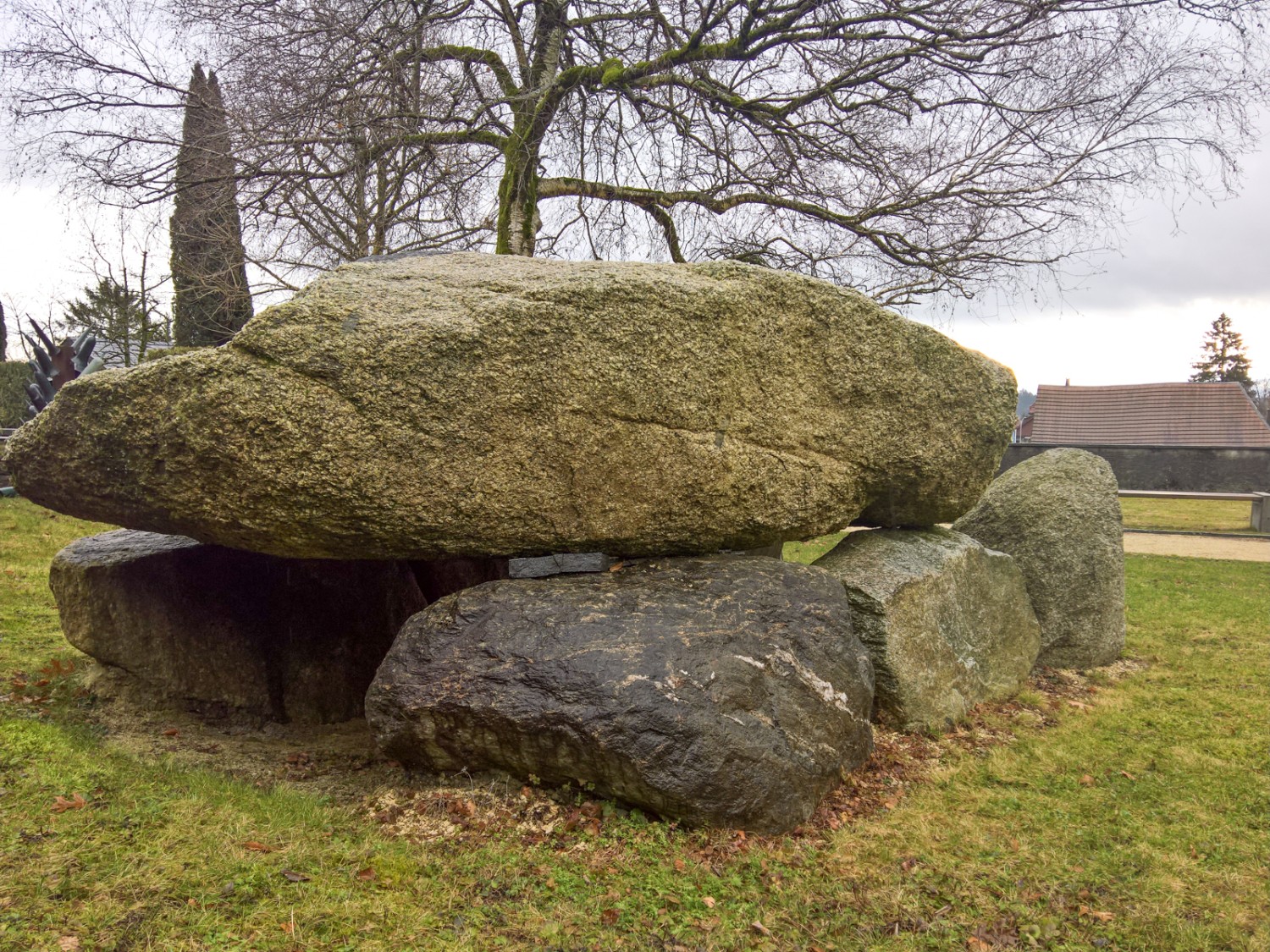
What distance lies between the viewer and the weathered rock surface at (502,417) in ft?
11.6

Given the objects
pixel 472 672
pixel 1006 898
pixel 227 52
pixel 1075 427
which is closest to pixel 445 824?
pixel 472 672

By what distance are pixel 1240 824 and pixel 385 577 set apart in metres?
4.77

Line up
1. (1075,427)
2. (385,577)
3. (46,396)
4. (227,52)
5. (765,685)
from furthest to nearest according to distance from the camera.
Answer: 1. (1075,427)
2. (46,396)
3. (227,52)
4. (385,577)
5. (765,685)

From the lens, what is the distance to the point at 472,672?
3879 mm

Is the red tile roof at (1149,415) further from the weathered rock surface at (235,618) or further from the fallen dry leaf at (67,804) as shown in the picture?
the fallen dry leaf at (67,804)

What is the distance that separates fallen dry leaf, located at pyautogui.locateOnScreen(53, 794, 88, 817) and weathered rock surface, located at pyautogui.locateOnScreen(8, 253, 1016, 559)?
1.16 meters

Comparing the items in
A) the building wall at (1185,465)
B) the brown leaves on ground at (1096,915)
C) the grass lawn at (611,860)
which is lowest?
the brown leaves on ground at (1096,915)

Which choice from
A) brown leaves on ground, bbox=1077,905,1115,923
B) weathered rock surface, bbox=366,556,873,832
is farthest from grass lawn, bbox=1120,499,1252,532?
brown leaves on ground, bbox=1077,905,1115,923

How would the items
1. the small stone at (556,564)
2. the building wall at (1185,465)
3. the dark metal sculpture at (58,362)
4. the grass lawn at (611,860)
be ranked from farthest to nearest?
1. the building wall at (1185,465)
2. the dark metal sculpture at (58,362)
3. the small stone at (556,564)
4. the grass lawn at (611,860)

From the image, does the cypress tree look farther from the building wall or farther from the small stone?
the building wall

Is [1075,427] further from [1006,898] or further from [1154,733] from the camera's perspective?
[1006,898]

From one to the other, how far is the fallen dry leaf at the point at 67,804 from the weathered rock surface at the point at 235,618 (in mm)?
1665

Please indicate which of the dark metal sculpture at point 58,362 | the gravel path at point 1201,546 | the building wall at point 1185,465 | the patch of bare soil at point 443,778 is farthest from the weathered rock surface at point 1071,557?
the building wall at point 1185,465

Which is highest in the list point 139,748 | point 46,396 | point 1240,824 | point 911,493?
point 46,396
